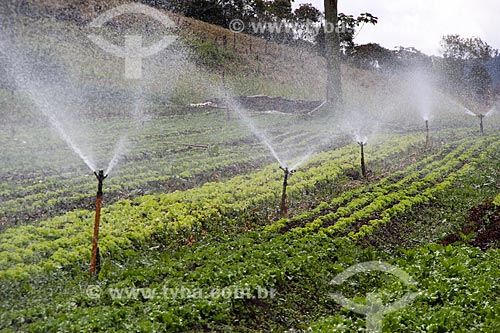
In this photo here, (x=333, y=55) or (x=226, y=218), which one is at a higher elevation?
(x=333, y=55)

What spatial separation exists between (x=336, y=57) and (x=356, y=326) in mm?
23510

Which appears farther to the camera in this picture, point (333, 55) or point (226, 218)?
point (333, 55)

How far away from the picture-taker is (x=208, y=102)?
3666 cm

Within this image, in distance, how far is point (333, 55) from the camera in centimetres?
2981

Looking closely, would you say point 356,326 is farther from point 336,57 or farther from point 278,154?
point 336,57

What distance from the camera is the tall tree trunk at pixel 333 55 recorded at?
28953 millimetres

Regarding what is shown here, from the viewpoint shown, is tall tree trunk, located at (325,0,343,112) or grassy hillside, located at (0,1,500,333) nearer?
grassy hillside, located at (0,1,500,333)

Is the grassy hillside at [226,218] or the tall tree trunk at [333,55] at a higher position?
the tall tree trunk at [333,55]

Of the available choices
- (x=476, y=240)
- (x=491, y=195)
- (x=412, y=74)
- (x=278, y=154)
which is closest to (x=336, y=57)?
(x=278, y=154)

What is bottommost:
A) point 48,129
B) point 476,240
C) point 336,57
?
point 476,240

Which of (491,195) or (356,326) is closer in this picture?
(356,326)

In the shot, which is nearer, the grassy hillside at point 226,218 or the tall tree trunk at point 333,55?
the grassy hillside at point 226,218

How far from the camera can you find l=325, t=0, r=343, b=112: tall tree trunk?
28953mm

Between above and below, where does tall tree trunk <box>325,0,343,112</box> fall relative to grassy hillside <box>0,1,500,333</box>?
above
